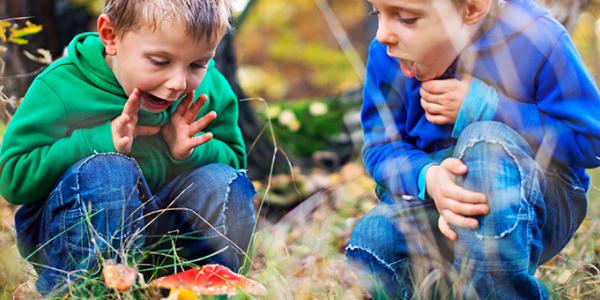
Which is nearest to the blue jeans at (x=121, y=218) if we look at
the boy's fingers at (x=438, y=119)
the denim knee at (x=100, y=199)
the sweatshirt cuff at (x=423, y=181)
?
the denim knee at (x=100, y=199)

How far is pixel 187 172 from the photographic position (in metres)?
2.30

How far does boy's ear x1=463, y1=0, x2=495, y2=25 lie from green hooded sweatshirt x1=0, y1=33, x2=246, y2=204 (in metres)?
0.86

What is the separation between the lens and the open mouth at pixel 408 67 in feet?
6.47

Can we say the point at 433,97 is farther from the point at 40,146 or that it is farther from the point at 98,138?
the point at 40,146

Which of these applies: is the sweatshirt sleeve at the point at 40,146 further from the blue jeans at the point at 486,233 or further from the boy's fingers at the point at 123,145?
A: the blue jeans at the point at 486,233

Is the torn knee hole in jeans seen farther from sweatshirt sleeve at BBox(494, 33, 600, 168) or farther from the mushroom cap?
the mushroom cap

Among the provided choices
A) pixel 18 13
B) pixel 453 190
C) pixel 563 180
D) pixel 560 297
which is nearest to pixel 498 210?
pixel 453 190

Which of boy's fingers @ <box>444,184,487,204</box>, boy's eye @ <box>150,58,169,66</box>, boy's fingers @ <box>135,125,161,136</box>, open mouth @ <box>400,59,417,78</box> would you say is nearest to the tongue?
open mouth @ <box>400,59,417,78</box>

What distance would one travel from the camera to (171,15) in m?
1.99

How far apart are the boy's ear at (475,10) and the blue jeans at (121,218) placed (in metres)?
0.82

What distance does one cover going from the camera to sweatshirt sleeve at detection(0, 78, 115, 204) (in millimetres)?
2033

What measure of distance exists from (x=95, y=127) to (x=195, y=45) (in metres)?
0.37

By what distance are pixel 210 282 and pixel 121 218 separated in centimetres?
39

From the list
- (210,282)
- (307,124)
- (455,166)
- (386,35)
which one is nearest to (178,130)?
(210,282)
